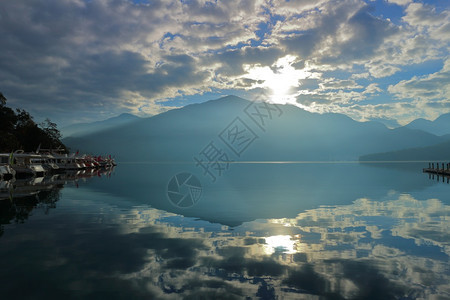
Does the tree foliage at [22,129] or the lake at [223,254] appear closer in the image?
the lake at [223,254]

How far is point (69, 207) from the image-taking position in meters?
25.6

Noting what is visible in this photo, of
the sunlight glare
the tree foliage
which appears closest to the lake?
the sunlight glare

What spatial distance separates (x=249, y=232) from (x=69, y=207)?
15.7 metres
